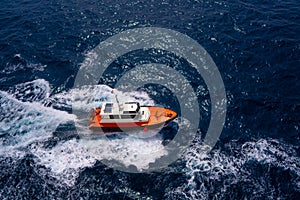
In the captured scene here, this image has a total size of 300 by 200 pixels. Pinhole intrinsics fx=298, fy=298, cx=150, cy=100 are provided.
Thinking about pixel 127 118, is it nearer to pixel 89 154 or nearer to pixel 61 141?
pixel 89 154

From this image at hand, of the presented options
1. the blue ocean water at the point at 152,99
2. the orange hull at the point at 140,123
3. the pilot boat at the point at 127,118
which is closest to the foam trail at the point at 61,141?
the blue ocean water at the point at 152,99

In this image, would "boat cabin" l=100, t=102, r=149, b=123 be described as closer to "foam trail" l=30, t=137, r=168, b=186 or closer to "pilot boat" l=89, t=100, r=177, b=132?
"pilot boat" l=89, t=100, r=177, b=132

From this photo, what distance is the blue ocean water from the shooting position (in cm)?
5075

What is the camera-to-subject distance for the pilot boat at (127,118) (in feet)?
192

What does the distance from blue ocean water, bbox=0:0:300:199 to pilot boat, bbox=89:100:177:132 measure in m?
3.00

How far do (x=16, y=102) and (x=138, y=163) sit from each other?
32.1 meters

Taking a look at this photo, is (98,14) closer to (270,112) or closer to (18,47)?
(18,47)

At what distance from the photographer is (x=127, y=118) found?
5888 centimetres

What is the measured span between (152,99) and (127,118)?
29.2ft

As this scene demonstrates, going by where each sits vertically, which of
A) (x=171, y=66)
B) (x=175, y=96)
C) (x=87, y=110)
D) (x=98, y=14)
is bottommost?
(x=87, y=110)

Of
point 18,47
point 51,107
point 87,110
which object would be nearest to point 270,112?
point 87,110

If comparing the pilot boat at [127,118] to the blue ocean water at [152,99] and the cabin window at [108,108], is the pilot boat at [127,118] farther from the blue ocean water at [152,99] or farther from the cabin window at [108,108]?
the blue ocean water at [152,99]

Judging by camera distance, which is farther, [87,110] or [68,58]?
[68,58]

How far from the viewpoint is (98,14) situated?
87.0 m
